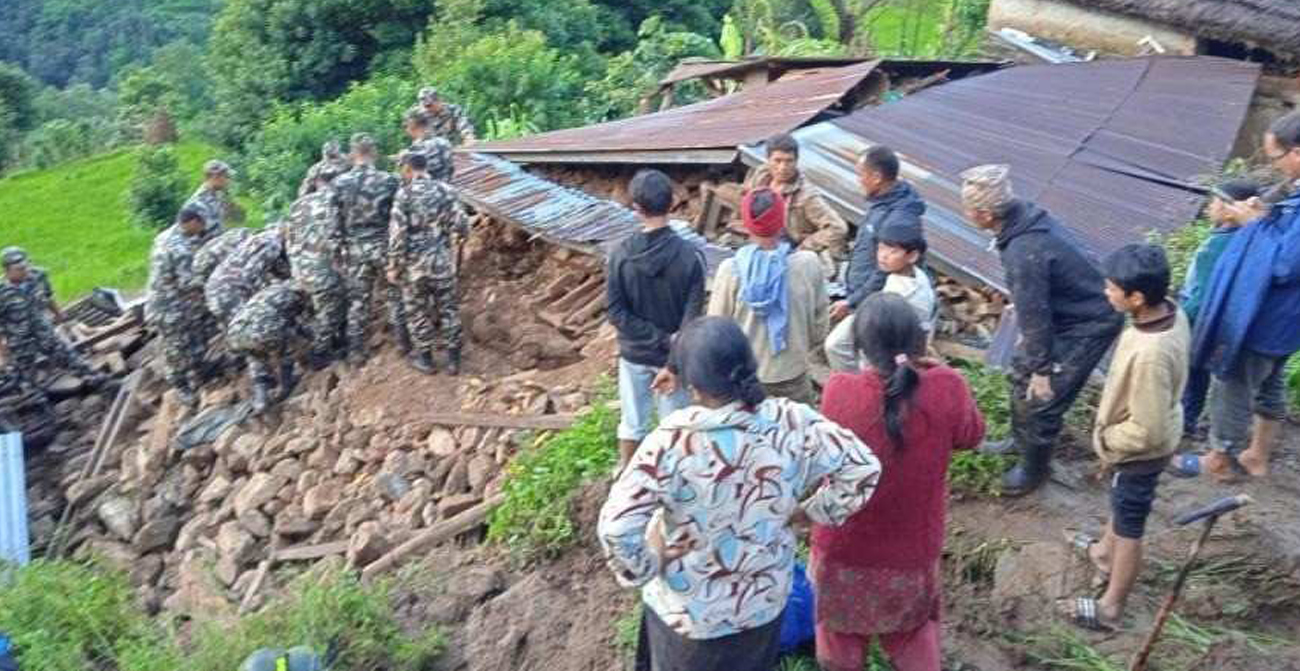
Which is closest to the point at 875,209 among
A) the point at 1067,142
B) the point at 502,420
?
the point at 502,420

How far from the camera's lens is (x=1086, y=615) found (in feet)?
15.8

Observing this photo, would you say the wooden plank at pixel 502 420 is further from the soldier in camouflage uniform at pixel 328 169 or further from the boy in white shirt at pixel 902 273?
the soldier in camouflage uniform at pixel 328 169

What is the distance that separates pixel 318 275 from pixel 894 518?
17.2ft

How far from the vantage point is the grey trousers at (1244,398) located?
18.1 feet

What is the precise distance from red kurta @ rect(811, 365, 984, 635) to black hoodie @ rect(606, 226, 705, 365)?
1680 mm

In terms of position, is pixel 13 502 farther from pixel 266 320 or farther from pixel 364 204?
pixel 364 204

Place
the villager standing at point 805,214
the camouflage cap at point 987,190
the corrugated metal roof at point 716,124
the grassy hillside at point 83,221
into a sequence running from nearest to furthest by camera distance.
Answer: the camouflage cap at point 987,190
the villager standing at point 805,214
the corrugated metal roof at point 716,124
the grassy hillside at point 83,221

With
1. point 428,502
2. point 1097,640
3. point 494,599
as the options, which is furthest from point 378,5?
point 1097,640

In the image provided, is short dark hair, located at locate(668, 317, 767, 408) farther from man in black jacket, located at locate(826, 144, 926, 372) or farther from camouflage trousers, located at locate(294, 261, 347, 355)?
camouflage trousers, located at locate(294, 261, 347, 355)

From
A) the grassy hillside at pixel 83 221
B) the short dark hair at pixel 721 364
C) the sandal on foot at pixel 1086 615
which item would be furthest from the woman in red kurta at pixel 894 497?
the grassy hillside at pixel 83 221

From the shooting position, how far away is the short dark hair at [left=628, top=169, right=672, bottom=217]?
5082mm

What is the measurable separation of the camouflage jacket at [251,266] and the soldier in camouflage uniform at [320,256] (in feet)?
1.00

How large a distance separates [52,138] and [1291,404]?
115 ft

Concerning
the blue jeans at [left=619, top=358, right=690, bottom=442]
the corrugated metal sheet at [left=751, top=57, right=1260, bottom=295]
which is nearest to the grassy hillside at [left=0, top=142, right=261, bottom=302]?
the corrugated metal sheet at [left=751, top=57, right=1260, bottom=295]
